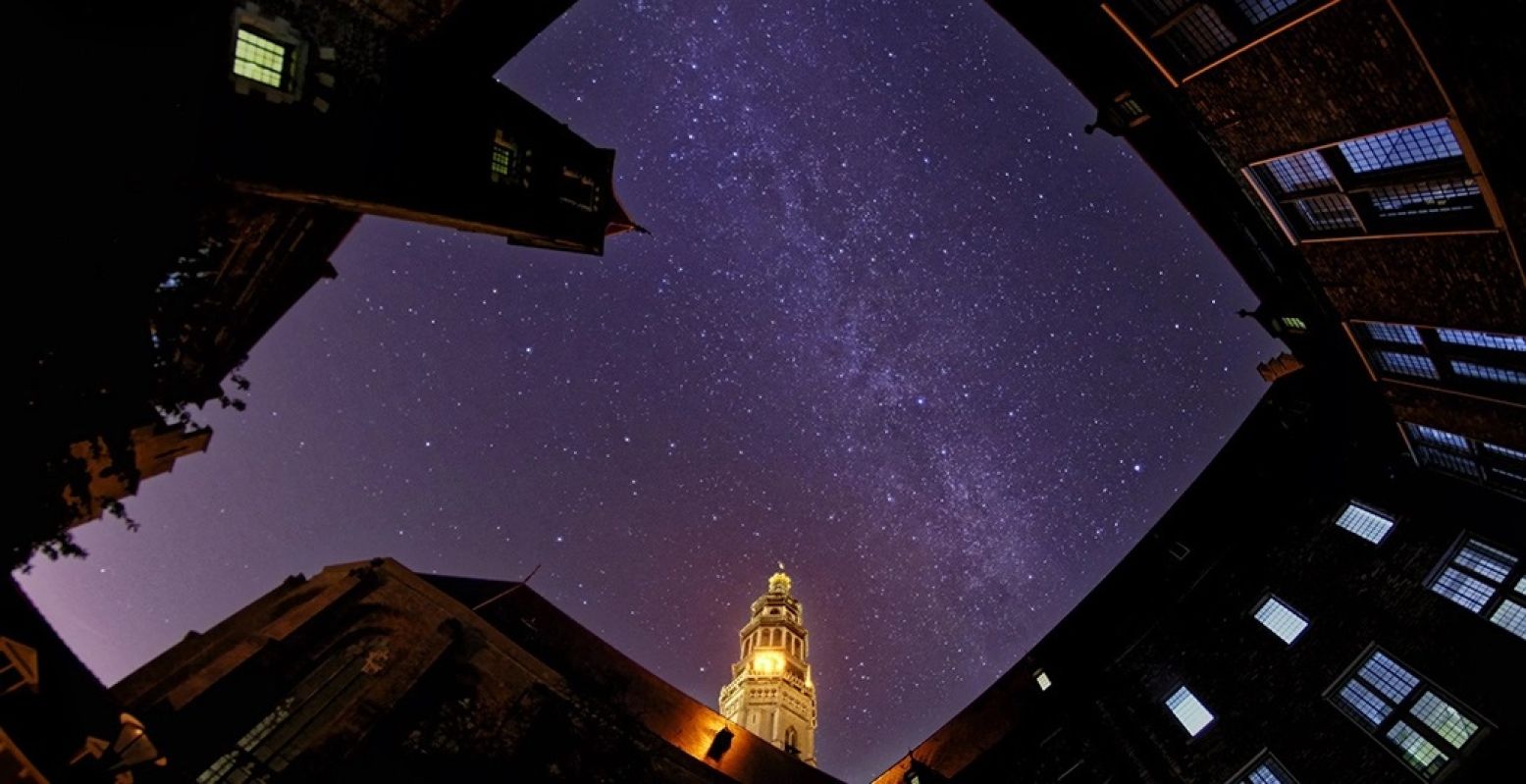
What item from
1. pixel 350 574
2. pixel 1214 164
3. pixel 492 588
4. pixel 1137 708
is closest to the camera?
pixel 1214 164

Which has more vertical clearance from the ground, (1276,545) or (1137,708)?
(1276,545)

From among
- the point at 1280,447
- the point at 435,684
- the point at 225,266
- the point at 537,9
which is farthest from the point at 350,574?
the point at 1280,447

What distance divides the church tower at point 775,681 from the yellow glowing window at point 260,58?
65.6 meters

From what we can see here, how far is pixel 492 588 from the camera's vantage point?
27297 millimetres

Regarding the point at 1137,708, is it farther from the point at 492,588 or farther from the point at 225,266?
the point at 225,266

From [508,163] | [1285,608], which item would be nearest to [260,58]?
[508,163]

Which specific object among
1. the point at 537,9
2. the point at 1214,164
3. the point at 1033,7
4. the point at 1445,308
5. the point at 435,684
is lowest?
the point at 435,684

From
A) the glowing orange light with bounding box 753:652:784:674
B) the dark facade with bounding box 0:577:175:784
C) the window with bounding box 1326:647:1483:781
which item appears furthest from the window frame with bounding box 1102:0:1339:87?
the glowing orange light with bounding box 753:652:784:674

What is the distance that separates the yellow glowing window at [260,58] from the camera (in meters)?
12.5

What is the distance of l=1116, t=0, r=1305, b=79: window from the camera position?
11.6 meters

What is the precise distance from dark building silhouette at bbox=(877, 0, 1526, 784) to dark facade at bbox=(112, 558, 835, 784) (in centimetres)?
1578

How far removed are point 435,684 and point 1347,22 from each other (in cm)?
2742

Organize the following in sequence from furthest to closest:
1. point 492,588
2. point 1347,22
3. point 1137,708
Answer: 1. point 492,588
2. point 1137,708
3. point 1347,22

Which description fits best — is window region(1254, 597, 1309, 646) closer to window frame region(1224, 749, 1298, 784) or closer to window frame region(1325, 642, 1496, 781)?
window frame region(1325, 642, 1496, 781)
